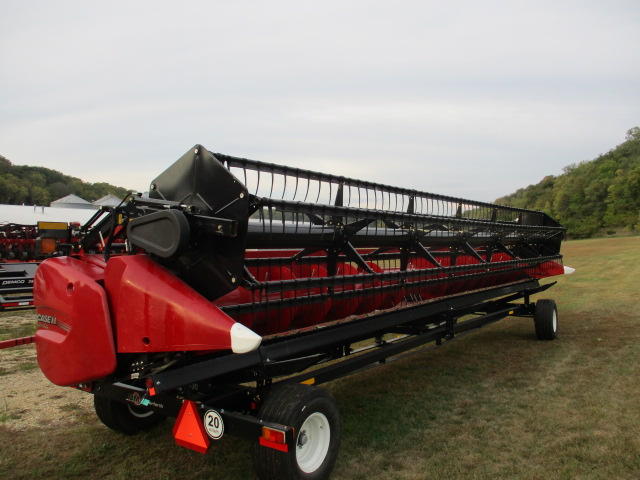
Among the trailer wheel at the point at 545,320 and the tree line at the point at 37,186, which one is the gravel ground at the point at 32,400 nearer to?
the trailer wheel at the point at 545,320

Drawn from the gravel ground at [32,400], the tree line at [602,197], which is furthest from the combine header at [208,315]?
the tree line at [602,197]

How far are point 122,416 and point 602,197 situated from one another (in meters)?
85.3

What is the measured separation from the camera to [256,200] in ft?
8.57

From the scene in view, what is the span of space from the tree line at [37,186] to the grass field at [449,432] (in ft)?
197

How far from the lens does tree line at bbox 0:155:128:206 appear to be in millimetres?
61375

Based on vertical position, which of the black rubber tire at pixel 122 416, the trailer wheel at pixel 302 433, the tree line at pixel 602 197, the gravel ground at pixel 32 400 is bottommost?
the gravel ground at pixel 32 400

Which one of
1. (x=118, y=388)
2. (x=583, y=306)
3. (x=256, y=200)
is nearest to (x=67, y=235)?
(x=118, y=388)

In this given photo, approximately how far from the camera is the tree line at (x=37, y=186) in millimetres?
61375

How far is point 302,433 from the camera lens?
2852 mm

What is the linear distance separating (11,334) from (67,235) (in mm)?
5301

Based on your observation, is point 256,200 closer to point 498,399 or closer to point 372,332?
point 372,332

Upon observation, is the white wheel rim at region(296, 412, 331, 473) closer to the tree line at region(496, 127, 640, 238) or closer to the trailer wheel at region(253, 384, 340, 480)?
the trailer wheel at region(253, 384, 340, 480)

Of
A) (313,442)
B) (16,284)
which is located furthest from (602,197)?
(313,442)

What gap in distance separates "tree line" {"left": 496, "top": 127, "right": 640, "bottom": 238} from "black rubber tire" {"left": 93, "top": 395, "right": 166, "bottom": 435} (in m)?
55.9
